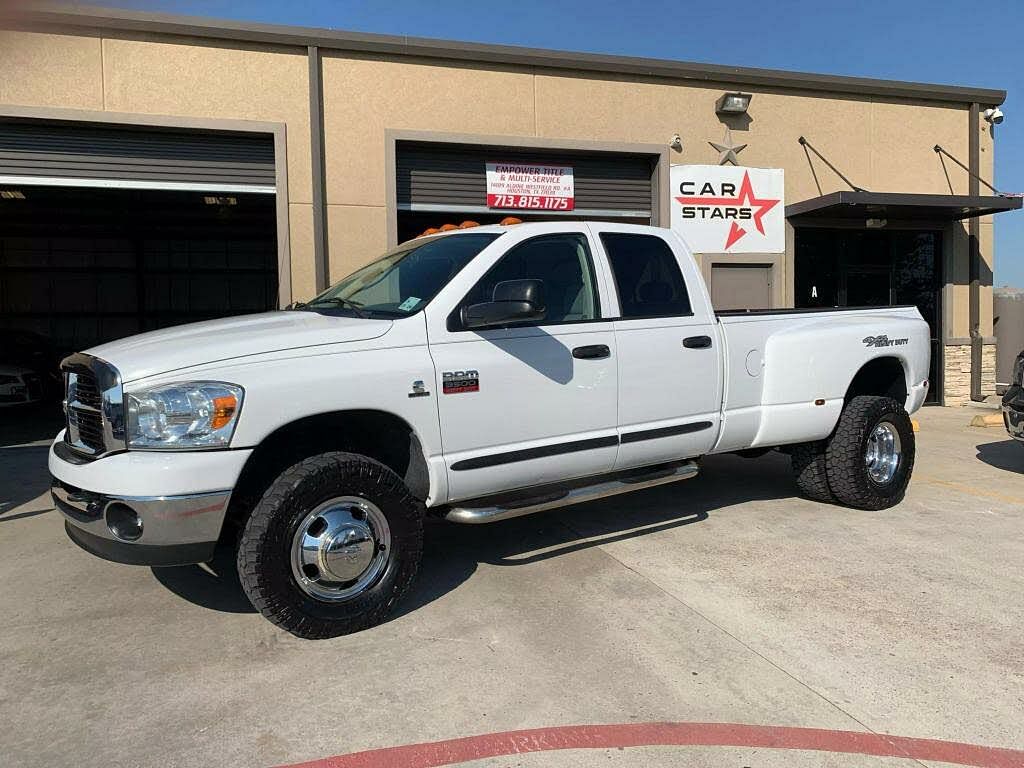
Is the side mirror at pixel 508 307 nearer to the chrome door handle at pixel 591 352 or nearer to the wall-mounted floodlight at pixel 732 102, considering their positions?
the chrome door handle at pixel 591 352

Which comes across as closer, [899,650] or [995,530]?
[899,650]

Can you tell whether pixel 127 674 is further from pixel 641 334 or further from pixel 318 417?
pixel 641 334

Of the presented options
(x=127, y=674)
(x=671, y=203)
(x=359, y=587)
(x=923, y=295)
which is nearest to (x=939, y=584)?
(x=359, y=587)

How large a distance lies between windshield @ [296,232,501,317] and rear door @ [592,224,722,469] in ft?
2.96

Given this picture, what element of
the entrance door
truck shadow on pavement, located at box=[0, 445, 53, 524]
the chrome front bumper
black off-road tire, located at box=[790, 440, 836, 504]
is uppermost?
the entrance door

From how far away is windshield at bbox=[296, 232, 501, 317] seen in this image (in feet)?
14.1

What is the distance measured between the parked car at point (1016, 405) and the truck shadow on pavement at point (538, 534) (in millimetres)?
2101

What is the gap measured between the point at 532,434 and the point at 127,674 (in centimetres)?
223

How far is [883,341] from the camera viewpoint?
237 inches

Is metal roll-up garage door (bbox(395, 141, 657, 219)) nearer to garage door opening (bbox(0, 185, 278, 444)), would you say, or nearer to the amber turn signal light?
the amber turn signal light

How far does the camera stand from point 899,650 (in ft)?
11.9

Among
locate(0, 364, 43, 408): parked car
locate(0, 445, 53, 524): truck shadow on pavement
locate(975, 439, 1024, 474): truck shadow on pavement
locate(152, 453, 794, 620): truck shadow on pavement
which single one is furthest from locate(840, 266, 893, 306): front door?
locate(0, 364, 43, 408): parked car

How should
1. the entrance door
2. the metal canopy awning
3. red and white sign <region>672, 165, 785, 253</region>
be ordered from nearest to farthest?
the metal canopy awning
red and white sign <region>672, 165, 785, 253</region>
the entrance door

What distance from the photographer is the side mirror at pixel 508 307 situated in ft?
13.1
